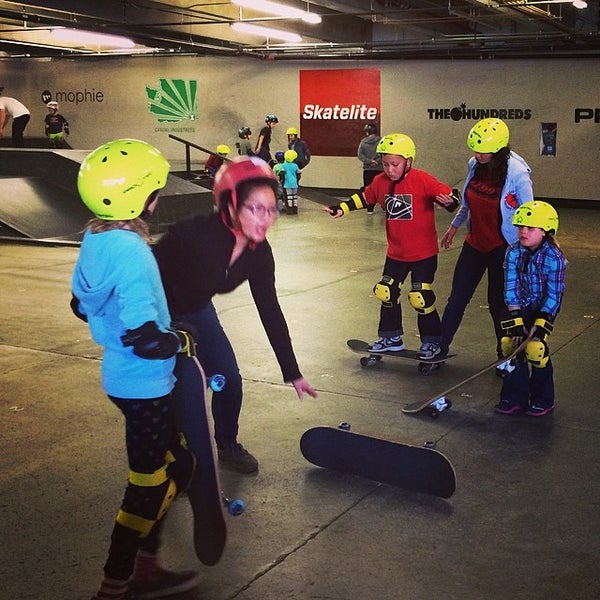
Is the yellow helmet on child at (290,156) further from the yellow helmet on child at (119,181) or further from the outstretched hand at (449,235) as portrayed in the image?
the yellow helmet on child at (119,181)

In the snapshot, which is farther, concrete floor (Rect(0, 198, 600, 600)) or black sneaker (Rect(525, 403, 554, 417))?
black sneaker (Rect(525, 403, 554, 417))

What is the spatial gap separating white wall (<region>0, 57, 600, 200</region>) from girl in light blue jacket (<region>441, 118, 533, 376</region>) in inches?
512

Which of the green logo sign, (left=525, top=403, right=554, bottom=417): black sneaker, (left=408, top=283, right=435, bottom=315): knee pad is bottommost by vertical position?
(left=525, top=403, right=554, bottom=417): black sneaker

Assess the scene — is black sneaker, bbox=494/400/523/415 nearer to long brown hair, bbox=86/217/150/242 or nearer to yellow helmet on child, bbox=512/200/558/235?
yellow helmet on child, bbox=512/200/558/235

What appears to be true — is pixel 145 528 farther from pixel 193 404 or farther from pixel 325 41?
pixel 325 41

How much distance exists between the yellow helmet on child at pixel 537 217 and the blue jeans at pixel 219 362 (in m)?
1.91

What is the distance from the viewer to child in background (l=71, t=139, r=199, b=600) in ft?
8.63

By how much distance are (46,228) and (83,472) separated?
31.0 ft

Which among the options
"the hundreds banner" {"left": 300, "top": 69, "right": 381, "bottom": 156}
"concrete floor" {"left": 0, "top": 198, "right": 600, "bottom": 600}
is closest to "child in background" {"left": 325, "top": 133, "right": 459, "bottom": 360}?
"concrete floor" {"left": 0, "top": 198, "right": 600, "bottom": 600}

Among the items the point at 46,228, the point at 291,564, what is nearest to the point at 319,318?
the point at 291,564

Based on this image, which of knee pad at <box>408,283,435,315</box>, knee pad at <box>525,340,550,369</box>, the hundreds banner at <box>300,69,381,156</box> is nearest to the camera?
knee pad at <box>525,340,550,369</box>

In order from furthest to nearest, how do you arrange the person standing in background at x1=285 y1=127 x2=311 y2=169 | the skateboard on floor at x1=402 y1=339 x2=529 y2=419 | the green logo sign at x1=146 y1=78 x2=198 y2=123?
the green logo sign at x1=146 y1=78 x2=198 y2=123 < the person standing in background at x1=285 y1=127 x2=311 y2=169 < the skateboard on floor at x1=402 y1=339 x2=529 y2=419

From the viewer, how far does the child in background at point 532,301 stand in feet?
15.5

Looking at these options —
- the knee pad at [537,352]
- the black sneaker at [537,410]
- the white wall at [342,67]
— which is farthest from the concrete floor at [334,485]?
the white wall at [342,67]
